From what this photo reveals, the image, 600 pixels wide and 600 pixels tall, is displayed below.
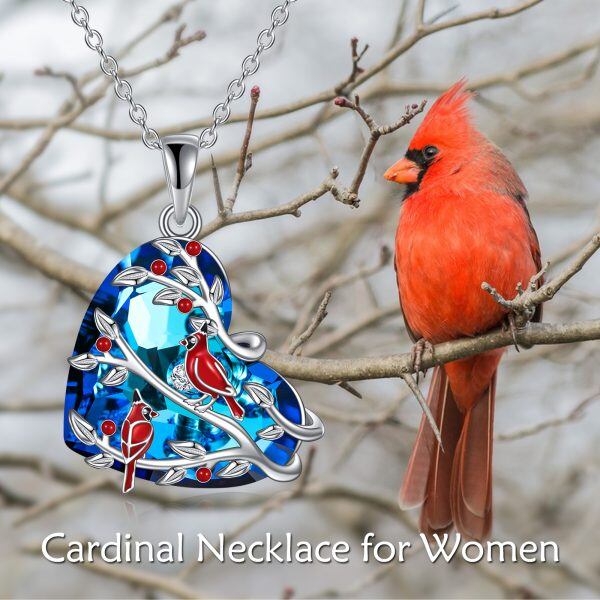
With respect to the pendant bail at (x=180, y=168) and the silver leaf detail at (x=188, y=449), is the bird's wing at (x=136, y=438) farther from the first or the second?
the pendant bail at (x=180, y=168)

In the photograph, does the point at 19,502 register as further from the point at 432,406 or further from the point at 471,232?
the point at 471,232

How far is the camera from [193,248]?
1.98 meters

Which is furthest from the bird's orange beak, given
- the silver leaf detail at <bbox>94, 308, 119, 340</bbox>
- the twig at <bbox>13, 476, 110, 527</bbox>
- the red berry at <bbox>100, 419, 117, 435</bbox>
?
the twig at <bbox>13, 476, 110, 527</bbox>

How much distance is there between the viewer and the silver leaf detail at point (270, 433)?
196 centimetres

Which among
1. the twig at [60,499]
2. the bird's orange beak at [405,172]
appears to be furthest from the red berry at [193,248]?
the twig at [60,499]

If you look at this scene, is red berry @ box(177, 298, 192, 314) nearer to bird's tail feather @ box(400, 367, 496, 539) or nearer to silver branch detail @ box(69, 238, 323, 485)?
silver branch detail @ box(69, 238, 323, 485)

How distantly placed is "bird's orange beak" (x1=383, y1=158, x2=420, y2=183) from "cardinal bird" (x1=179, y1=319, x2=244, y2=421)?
0.79 meters

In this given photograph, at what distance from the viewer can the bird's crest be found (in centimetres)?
252

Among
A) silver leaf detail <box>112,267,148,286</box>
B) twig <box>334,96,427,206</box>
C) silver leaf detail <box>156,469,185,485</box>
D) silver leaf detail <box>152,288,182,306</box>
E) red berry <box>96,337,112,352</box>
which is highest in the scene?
twig <box>334,96,427,206</box>

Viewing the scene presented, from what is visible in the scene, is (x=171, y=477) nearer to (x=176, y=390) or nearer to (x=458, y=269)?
(x=176, y=390)

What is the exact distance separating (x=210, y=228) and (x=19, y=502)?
59.2 inches

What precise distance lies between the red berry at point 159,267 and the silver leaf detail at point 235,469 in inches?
15.7

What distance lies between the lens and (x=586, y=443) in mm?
4234

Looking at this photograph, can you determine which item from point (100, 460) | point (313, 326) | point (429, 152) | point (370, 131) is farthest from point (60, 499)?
point (370, 131)
